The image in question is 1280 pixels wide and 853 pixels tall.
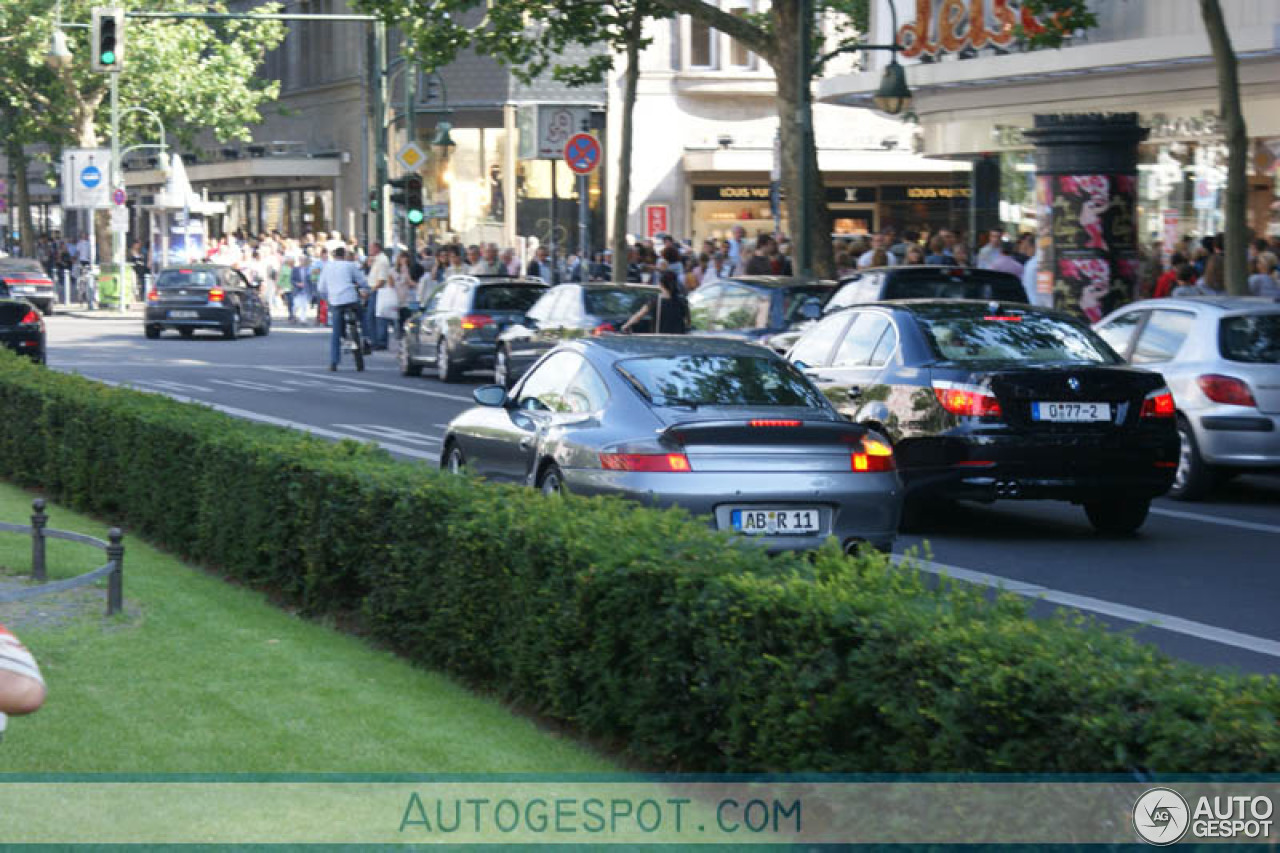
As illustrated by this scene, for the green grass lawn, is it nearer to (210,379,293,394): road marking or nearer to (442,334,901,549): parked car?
(442,334,901,549): parked car

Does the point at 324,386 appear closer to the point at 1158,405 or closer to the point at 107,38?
the point at 107,38

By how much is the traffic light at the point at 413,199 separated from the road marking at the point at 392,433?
1806 cm

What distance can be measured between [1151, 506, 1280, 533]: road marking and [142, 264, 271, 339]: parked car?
2801 cm

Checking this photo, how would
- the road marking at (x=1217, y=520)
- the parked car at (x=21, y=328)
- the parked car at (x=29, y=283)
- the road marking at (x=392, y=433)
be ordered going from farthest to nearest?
the parked car at (x=29, y=283)
the parked car at (x=21, y=328)
the road marking at (x=392, y=433)
the road marking at (x=1217, y=520)

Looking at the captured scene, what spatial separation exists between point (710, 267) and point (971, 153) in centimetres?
456

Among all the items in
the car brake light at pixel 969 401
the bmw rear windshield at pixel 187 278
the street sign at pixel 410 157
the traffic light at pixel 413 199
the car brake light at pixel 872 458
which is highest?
the street sign at pixel 410 157

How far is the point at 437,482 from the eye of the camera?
31.3 ft

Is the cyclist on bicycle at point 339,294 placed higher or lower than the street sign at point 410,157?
lower

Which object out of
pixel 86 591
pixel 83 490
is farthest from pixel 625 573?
pixel 83 490

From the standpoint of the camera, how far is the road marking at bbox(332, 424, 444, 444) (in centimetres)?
2050

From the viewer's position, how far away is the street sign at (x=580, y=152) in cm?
3133

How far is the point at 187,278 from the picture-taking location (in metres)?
41.6

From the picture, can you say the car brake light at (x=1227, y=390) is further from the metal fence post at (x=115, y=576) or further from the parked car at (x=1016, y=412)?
the metal fence post at (x=115, y=576)

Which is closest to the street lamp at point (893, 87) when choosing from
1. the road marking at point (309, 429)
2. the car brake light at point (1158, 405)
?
the road marking at point (309, 429)
